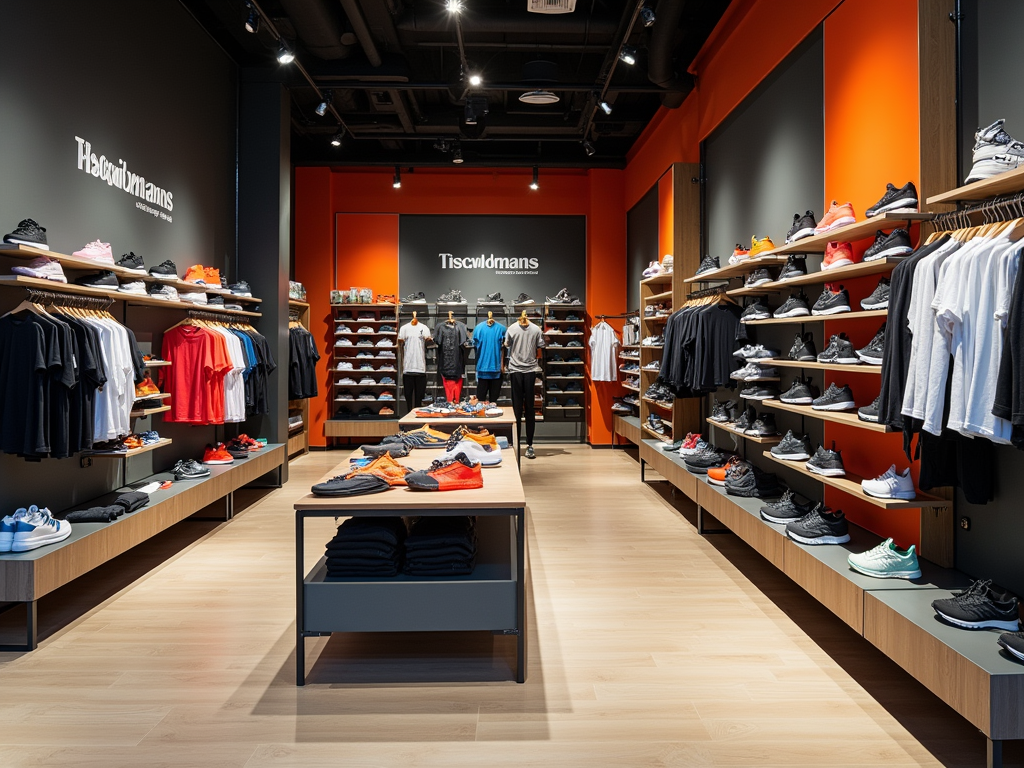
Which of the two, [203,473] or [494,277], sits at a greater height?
[494,277]

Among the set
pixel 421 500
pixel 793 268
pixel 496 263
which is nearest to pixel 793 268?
pixel 793 268

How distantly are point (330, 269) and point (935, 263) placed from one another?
9647 mm

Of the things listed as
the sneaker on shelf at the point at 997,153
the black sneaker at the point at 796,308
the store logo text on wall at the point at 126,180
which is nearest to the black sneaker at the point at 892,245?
the sneaker on shelf at the point at 997,153

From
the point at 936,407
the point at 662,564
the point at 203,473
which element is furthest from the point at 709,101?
the point at 203,473

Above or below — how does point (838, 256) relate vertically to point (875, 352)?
above

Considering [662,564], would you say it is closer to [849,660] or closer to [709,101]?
[849,660]

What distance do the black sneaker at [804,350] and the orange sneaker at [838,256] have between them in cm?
53

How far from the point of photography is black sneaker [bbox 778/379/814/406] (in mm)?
4453

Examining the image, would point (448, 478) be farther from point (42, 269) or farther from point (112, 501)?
point (112, 501)

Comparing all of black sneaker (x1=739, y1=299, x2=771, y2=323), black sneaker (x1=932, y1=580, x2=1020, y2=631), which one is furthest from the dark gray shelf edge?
black sneaker (x1=739, y1=299, x2=771, y2=323)

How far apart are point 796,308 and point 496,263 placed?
7478mm

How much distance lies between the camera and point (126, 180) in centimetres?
555

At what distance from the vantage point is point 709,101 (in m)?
7.02

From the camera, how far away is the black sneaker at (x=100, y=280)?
4.67 metres
